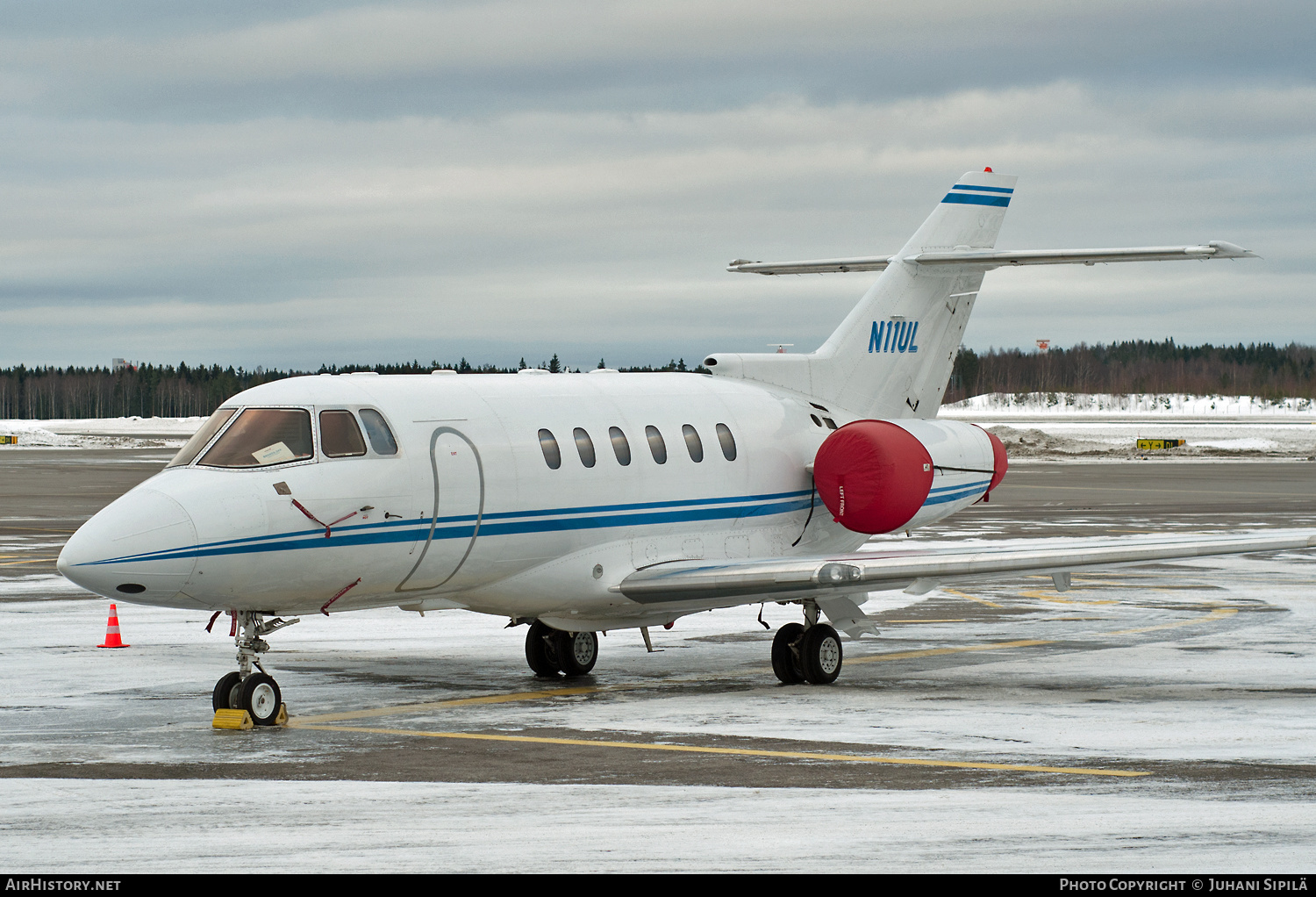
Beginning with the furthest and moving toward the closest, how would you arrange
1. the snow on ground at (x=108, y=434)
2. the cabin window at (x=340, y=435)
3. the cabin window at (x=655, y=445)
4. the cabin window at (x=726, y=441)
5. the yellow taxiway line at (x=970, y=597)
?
1. the snow on ground at (x=108, y=434)
2. the yellow taxiway line at (x=970, y=597)
3. the cabin window at (x=726, y=441)
4. the cabin window at (x=655, y=445)
5. the cabin window at (x=340, y=435)

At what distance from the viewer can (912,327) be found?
2216cm

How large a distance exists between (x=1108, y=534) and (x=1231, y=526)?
4.41m

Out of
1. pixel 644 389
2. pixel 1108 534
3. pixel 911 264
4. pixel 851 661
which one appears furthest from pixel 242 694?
pixel 1108 534

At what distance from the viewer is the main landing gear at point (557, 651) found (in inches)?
722

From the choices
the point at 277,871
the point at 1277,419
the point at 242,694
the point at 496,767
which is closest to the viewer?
the point at 277,871

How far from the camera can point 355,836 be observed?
34.0ft

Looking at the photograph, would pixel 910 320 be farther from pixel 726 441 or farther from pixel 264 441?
pixel 264 441

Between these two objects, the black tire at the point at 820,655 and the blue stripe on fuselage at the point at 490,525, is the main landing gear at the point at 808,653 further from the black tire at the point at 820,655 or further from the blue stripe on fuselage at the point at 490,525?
the blue stripe on fuselage at the point at 490,525

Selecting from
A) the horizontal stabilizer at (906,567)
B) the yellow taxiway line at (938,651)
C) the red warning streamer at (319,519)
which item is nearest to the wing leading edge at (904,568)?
the horizontal stabilizer at (906,567)

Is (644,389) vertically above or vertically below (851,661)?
above

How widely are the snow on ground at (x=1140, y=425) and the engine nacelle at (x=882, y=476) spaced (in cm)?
5189

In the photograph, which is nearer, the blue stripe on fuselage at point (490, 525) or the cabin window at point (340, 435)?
the blue stripe on fuselage at point (490, 525)

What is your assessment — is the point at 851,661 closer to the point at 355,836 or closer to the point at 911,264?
the point at 911,264

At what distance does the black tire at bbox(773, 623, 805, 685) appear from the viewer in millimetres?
17766
